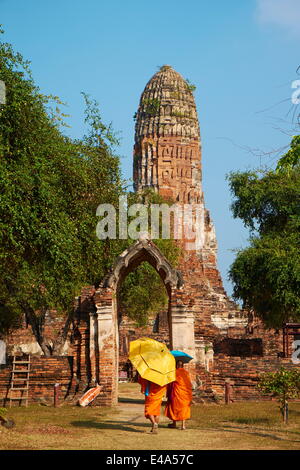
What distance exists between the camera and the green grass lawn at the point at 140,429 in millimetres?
10656

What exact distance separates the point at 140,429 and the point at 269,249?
49.2 feet

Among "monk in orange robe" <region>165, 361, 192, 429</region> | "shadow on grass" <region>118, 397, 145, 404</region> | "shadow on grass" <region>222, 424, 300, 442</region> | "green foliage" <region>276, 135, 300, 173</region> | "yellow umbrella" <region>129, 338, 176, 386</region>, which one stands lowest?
"shadow on grass" <region>118, 397, 145, 404</region>

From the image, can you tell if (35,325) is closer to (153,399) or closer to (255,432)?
(153,399)

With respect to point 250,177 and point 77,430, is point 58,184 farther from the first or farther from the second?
point 250,177

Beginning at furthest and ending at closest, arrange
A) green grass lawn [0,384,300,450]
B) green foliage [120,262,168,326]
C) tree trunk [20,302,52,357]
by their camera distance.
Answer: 1. green foliage [120,262,168,326]
2. tree trunk [20,302,52,357]
3. green grass lawn [0,384,300,450]

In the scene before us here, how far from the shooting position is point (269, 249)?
2691 centimetres

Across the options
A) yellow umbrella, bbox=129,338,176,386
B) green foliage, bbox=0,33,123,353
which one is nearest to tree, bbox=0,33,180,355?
green foliage, bbox=0,33,123,353

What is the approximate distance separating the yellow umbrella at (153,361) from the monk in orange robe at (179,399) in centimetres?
58

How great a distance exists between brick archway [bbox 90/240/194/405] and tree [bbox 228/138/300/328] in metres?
7.63

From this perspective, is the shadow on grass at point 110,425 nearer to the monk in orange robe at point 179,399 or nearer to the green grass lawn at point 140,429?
the green grass lawn at point 140,429

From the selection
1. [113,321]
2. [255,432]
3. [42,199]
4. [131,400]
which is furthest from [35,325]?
[255,432]

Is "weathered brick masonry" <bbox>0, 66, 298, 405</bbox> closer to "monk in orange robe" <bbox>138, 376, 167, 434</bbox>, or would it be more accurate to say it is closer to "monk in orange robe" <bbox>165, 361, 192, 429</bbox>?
"monk in orange robe" <bbox>165, 361, 192, 429</bbox>

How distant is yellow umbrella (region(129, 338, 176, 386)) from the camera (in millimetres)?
12703
